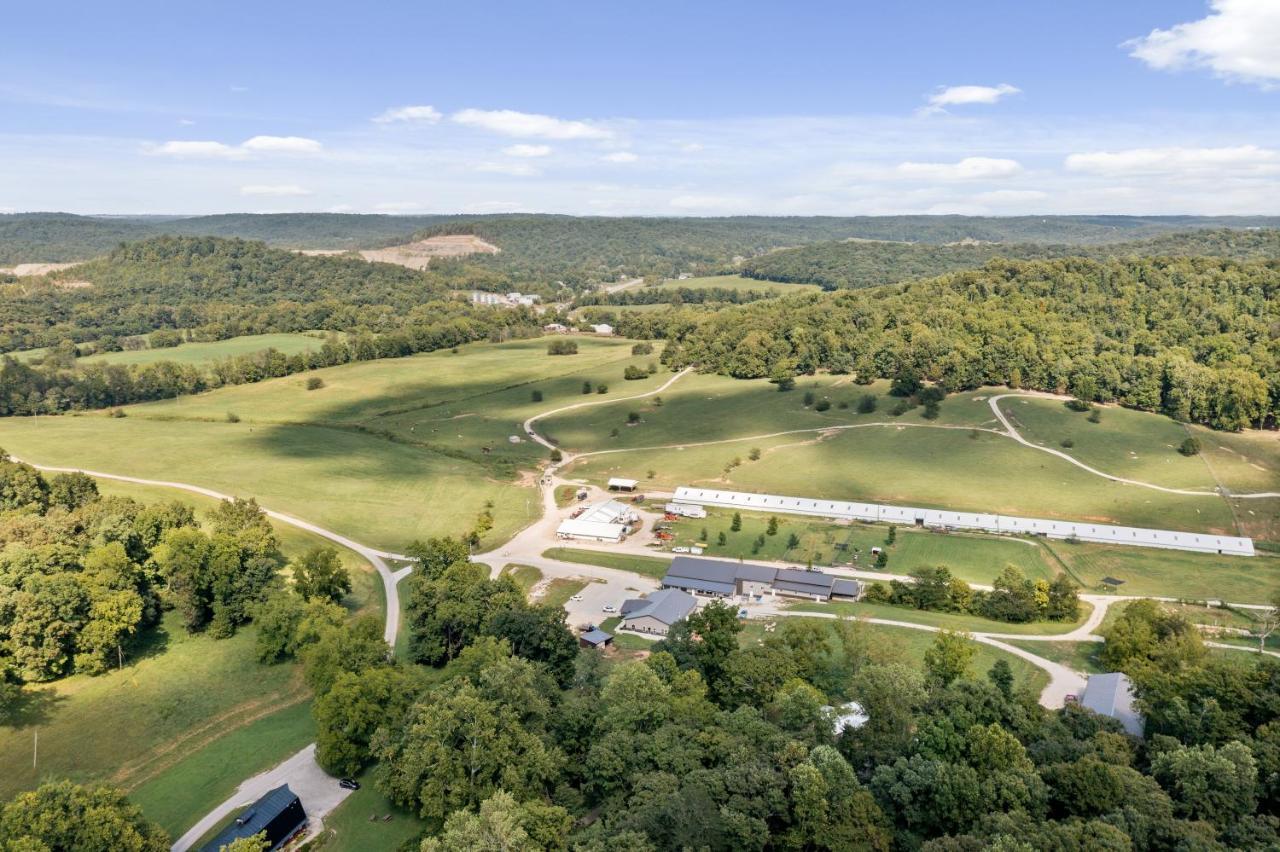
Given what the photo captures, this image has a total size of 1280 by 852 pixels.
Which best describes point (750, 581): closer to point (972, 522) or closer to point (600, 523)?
point (600, 523)

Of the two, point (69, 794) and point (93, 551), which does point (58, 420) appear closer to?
point (93, 551)

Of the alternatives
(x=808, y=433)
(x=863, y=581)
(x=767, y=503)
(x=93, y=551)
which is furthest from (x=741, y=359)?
(x=93, y=551)

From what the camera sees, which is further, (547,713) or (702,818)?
(547,713)

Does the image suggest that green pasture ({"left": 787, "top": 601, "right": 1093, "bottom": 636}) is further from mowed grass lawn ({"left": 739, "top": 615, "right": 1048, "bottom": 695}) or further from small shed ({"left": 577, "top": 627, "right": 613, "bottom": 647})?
small shed ({"left": 577, "top": 627, "right": 613, "bottom": 647})

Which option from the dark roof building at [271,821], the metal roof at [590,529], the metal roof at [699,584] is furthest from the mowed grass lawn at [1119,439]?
the dark roof building at [271,821]

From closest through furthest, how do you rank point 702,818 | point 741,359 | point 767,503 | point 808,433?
point 702,818
point 767,503
point 808,433
point 741,359

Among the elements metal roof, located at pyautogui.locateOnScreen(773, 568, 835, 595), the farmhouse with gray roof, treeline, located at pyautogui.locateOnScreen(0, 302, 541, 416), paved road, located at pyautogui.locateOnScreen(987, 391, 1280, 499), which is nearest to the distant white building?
the farmhouse with gray roof
